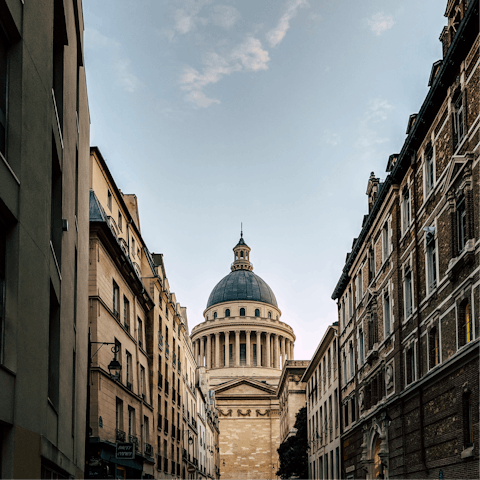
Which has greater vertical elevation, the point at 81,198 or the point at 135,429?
the point at 81,198

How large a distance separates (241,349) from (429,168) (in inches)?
4624

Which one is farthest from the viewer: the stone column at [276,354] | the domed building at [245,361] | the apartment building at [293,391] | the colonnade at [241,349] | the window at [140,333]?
the stone column at [276,354]

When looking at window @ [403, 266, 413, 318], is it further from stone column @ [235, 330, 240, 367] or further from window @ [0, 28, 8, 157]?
stone column @ [235, 330, 240, 367]

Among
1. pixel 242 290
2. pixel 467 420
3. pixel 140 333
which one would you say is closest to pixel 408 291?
pixel 467 420

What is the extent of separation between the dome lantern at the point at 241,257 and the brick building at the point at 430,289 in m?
119

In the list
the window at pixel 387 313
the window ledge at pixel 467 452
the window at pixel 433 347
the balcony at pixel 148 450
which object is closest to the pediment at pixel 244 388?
the balcony at pixel 148 450

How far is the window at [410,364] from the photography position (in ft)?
89.0

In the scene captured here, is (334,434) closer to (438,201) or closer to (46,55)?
(438,201)

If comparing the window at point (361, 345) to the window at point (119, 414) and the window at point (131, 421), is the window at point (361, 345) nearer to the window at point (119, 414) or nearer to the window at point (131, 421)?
the window at point (131, 421)

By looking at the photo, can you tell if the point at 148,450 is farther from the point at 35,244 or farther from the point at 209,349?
the point at 209,349

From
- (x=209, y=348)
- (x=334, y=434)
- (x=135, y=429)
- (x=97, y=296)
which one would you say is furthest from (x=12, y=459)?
(x=209, y=348)

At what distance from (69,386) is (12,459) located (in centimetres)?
739

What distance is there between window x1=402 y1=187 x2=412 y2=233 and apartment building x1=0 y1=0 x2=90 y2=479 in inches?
618

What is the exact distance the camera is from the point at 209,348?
141 m
